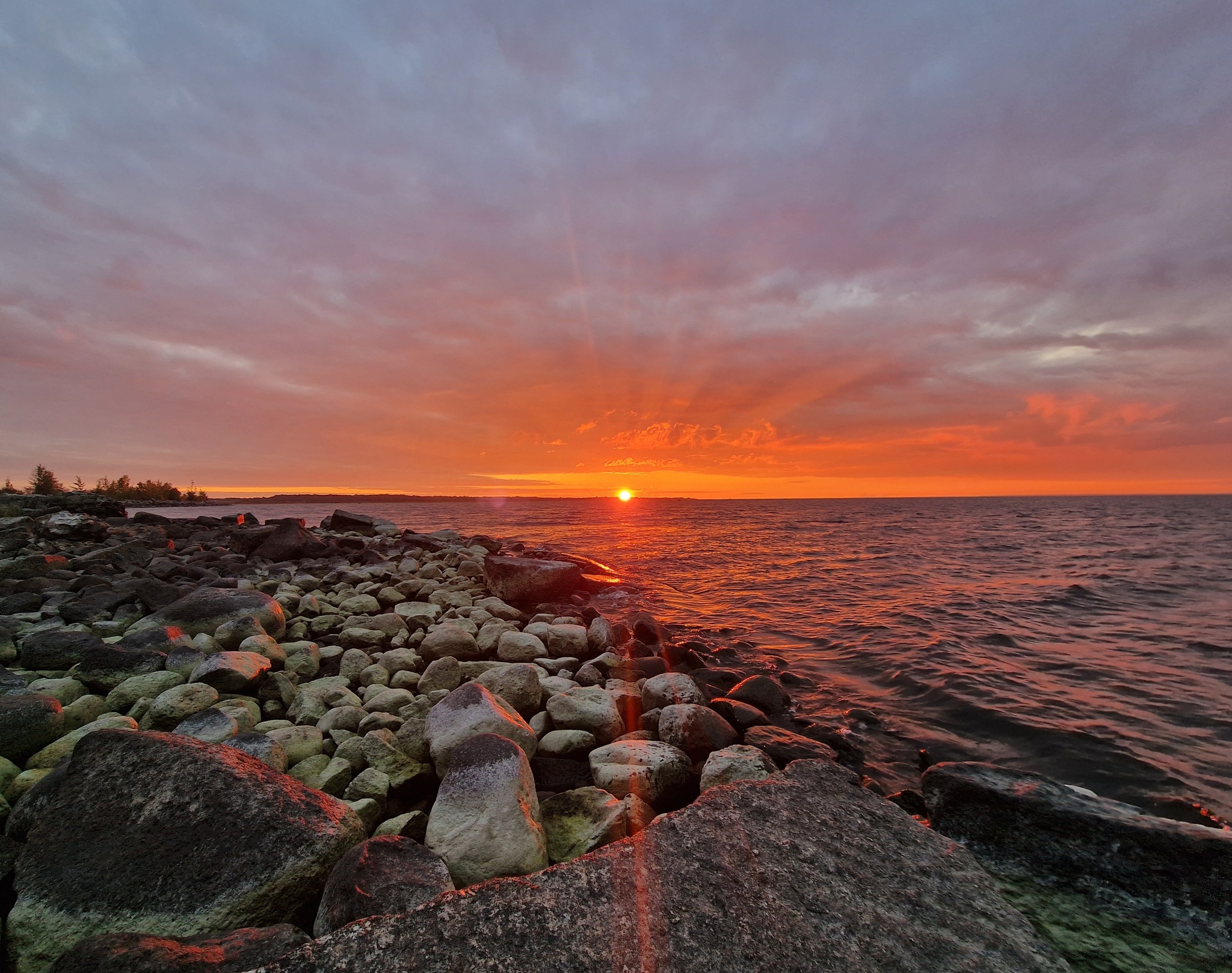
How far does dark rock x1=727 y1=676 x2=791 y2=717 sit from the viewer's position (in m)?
6.84

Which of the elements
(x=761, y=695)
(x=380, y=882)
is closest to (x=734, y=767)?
(x=380, y=882)

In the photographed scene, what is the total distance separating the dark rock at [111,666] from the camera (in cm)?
492

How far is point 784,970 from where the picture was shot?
1.91m

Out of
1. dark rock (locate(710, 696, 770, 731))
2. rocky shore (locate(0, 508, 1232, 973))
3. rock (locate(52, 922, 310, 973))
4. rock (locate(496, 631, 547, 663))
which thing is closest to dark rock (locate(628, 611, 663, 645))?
rock (locate(496, 631, 547, 663))

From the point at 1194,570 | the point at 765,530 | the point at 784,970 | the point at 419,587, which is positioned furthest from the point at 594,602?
the point at 765,530

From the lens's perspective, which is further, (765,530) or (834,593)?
(765,530)

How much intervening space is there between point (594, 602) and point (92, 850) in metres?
9.86

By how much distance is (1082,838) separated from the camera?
10.3 feet

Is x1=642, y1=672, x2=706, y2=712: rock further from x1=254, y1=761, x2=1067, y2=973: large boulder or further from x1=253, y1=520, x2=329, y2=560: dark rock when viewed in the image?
x1=253, y1=520, x2=329, y2=560: dark rock

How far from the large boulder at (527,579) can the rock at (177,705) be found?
6.09 meters

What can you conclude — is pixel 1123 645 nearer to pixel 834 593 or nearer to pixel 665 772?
pixel 834 593

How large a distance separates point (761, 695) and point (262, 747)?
18.3 ft

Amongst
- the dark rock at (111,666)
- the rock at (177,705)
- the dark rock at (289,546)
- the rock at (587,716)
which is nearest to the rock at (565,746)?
the rock at (587,716)

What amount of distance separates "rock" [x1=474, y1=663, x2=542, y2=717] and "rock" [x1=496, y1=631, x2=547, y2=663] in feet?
5.00
